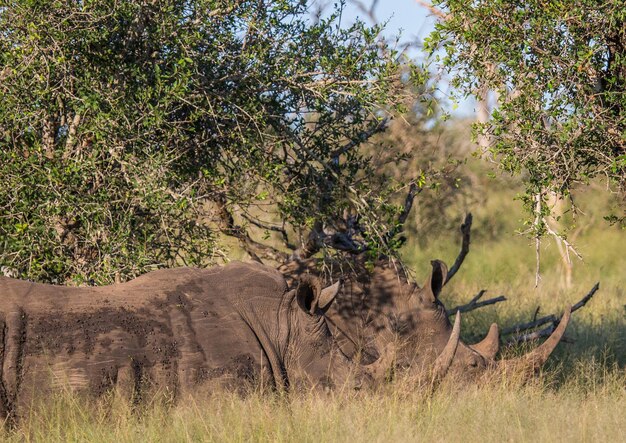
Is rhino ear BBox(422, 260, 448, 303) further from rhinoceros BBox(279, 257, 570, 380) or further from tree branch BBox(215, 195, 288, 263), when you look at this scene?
tree branch BBox(215, 195, 288, 263)

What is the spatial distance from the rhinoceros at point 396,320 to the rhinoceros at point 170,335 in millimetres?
743

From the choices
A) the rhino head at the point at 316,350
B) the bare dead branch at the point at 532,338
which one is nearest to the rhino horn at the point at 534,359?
the bare dead branch at the point at 532,338

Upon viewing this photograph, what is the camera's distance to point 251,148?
837 cm

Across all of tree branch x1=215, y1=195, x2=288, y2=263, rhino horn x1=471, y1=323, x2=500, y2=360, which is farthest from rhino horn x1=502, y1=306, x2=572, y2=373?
tree branch x1=215, y1=195, x2=288, y2=263

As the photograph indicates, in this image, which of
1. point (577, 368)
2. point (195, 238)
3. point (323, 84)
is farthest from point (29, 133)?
point (577, 368)

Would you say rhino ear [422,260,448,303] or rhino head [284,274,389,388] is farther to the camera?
rhino ear [422,260,448,303]

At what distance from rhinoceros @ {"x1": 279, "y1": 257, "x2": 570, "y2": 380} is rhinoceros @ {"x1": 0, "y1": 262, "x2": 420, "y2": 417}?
2.44 feet

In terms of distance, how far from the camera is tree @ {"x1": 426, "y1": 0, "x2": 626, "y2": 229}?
23.2 ft

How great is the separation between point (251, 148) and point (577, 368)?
10.7 feet

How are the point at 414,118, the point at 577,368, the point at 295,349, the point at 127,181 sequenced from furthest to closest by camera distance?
the point at 414,118 → the point at 577,368 → the point at 127,181 → the point at 295,349

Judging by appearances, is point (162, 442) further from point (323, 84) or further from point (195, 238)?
point (323, 84)

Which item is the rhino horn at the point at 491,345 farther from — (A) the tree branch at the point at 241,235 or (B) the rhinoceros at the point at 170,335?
(A) the tree branch at the point at 241,235

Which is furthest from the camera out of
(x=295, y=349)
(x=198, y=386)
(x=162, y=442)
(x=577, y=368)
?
(x=577, y=368)

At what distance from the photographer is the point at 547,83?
702 centimetres
